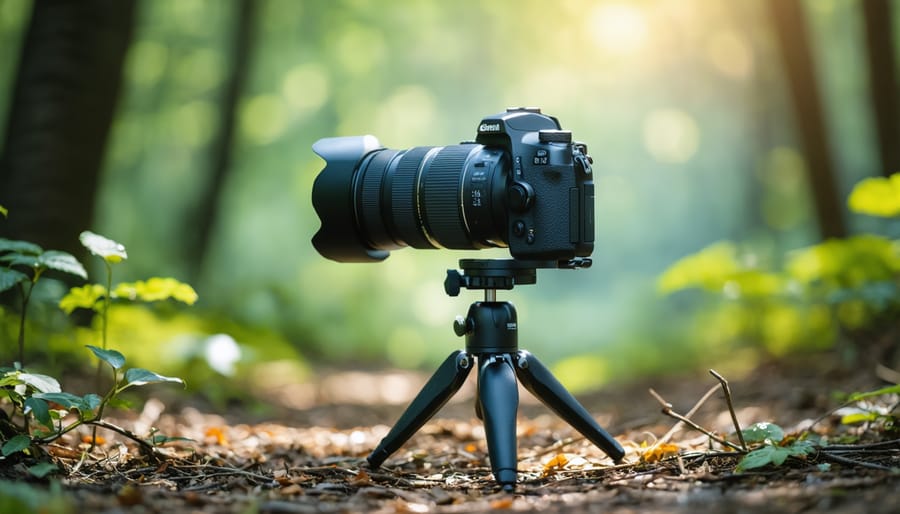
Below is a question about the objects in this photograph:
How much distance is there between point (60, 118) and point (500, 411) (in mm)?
3138

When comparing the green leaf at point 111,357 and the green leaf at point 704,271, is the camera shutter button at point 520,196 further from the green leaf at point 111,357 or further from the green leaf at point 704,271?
the green leaf at point 704,271

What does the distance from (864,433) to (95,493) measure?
7.93 ft

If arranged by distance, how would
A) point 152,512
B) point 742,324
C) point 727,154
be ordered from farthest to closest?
point 727,154, point 742,324, point 152,512

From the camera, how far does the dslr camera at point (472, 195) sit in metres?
2.77

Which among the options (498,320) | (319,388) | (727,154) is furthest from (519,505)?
(727,154)

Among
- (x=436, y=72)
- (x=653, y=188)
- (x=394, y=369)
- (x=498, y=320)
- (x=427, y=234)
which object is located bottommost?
(x=394, y=369)

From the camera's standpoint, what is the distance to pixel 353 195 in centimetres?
305

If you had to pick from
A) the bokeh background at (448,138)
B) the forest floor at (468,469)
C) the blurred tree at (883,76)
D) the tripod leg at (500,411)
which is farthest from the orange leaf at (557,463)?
the bokeh background at (448,138)

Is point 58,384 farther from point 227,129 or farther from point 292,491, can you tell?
point 227,129

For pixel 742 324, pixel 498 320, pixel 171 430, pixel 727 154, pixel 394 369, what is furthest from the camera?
pixel 727 154

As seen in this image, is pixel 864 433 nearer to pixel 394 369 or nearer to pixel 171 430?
pixel 171 430

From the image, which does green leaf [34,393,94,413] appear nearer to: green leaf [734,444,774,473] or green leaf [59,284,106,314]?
green leaf [59,284,106,314]

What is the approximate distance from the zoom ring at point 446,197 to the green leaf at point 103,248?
3.23 feet

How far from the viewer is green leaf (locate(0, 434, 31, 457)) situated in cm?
241
